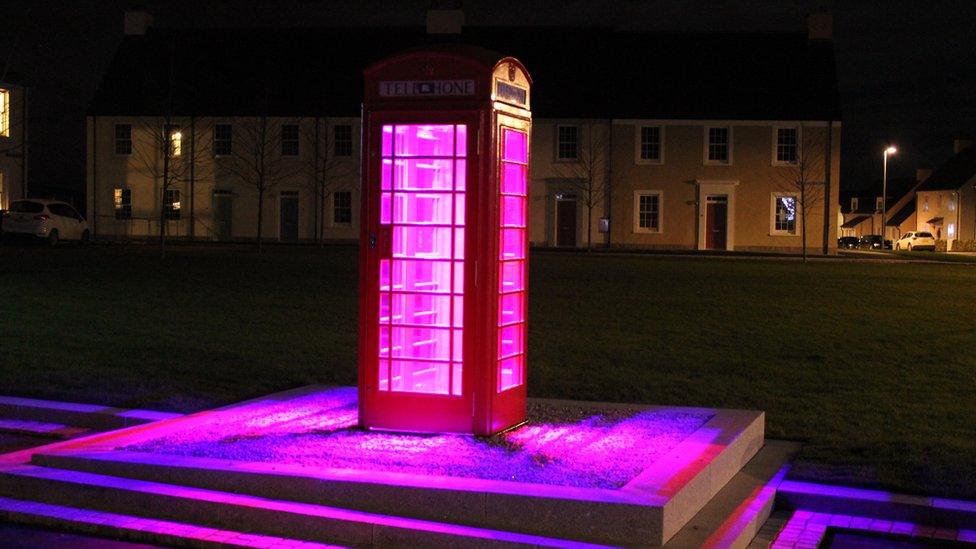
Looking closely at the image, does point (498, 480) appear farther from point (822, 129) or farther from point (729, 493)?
point (822, 129)

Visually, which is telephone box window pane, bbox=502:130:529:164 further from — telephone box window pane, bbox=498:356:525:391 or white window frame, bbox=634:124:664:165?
white window frame, bbox=634:124:664:165

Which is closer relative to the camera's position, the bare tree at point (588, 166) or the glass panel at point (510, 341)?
the glass panel at point (510, 341)

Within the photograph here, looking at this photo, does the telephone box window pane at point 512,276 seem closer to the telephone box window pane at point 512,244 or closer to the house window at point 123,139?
the telephone box window pane at point 512,244

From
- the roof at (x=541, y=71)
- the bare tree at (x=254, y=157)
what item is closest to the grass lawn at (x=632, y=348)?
the roof at (x=541, y=71)

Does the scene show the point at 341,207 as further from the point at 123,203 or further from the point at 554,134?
the point at 123,203

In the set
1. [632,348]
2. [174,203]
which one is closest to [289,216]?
[174,203]

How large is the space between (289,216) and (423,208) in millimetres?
45484

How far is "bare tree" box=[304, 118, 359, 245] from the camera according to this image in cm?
5131

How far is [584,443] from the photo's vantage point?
760cm

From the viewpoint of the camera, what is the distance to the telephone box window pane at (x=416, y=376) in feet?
25.7

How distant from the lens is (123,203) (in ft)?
174

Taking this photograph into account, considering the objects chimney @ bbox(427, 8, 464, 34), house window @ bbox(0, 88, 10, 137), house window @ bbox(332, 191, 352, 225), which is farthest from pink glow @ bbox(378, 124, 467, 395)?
chimney @ bbox(427, 8, 464, 34)

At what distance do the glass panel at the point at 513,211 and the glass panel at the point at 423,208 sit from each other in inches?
15.8

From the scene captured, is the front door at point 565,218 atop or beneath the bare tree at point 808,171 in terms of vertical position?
beneath
